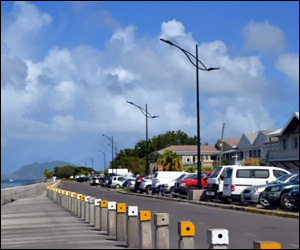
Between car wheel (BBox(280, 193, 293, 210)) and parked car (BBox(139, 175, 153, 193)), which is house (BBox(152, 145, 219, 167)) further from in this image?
car wheel (BBox(280, 193, 293, 210))

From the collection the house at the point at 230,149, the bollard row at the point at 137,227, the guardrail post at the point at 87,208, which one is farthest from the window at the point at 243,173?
the house at the point at 230,149

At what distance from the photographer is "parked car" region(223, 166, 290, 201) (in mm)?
29078

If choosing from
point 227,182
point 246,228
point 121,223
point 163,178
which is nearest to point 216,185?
point 227,182

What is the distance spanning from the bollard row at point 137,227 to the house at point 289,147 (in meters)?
44.7

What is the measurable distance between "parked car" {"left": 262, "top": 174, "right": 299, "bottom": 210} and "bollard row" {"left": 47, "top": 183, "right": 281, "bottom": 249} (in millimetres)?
7817

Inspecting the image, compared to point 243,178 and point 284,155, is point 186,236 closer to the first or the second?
point 243,178

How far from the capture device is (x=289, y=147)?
65188 mm

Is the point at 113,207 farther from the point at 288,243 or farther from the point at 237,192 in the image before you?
the point at 237,192

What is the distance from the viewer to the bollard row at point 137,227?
24.4 feet

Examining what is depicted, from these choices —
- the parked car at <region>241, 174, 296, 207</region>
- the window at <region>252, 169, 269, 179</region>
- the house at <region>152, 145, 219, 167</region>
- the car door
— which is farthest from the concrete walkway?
the house at <region>152, 145, 219, 167</region>

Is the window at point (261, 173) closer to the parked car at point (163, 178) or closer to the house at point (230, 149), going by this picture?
the parked car at point (163, 178)

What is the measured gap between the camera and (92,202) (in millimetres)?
18359

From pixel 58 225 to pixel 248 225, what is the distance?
569 cm

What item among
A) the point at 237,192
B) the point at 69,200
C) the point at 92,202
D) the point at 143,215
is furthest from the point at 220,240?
the point at 237,192
